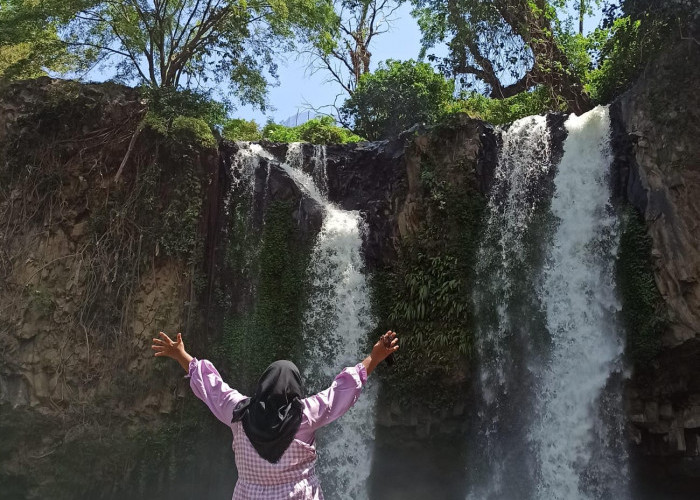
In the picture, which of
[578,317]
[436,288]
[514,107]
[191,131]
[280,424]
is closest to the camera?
[280,424]

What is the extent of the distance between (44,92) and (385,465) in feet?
33.0

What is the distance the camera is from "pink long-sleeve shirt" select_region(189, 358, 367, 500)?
2.92 metres

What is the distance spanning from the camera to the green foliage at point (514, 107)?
51.6ft

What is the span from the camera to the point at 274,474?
115 inches

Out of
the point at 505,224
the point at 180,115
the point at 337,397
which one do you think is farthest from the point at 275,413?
the point at 180,115

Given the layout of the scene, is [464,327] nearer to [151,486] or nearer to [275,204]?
[275,204]

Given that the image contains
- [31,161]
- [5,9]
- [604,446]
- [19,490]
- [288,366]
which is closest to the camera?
[288,366]

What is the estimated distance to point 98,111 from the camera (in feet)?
41.8

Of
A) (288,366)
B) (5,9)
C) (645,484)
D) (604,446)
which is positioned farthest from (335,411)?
(5,9)

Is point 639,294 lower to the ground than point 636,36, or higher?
lower

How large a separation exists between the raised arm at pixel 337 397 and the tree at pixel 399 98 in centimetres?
1546

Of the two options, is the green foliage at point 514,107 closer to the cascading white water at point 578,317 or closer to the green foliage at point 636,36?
the green foliage at point 636,36

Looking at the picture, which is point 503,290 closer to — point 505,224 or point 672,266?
point 505,224

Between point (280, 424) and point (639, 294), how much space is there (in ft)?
28.2
